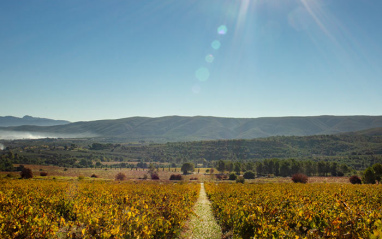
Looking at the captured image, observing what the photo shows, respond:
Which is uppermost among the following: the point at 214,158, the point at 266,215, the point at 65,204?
the point at 266,215

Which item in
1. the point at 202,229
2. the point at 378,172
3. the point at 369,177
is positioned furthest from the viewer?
the point at 378,172

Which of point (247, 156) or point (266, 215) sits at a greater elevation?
point (266, 215)

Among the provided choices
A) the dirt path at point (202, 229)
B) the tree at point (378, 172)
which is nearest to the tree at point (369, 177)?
the tree at point (378, 172)

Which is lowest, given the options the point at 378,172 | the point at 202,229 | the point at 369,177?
the point at 369,177

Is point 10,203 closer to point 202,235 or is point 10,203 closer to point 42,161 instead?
point 202,235

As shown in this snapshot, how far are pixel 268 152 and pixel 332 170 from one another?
294ft

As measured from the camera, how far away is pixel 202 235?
48.5 feet

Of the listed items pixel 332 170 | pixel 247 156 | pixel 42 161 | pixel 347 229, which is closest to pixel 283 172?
pixel 332 170

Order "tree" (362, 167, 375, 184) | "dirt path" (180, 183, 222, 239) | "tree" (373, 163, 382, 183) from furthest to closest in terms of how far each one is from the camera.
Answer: "tree" (373, 163, 382, 183)
"tree" (362, 167, 375, 184)
"dirt path" (180, 183, 222, 239)

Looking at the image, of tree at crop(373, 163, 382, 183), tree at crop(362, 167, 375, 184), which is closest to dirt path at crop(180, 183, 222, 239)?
tree at crop(362, 167, 375, 184)

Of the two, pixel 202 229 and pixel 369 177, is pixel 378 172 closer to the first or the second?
pixel 369 177

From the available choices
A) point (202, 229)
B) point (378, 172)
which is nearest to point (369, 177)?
point (378, 172)

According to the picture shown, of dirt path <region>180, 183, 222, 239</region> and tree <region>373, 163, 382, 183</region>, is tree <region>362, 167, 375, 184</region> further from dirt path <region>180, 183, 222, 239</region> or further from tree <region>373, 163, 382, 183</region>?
dirt path <region>180, 183, 222, 239</region>

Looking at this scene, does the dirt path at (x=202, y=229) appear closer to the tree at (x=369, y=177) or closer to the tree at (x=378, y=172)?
the tree at (x=369, y=177)
